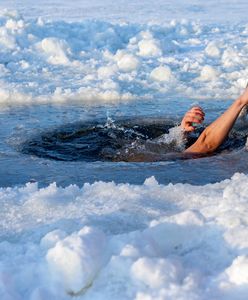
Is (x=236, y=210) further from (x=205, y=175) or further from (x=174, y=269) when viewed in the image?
(x=205, y=175)

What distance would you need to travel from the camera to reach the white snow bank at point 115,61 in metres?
7.97

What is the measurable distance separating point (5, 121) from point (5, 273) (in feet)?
13.9

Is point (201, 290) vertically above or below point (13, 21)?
below

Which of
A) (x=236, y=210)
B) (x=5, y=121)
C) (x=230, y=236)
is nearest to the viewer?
(x=230, y=236)

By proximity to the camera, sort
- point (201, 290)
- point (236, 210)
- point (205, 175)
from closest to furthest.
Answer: point (201, 290), point (236, 210), point (205, 175)

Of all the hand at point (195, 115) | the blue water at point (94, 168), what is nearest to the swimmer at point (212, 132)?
the hand at point (195, 115)

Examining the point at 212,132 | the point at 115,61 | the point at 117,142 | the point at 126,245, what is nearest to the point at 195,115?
the point at 212,132

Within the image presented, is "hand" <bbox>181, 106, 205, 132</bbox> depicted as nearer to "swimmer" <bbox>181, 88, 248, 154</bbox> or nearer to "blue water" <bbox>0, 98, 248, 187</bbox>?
"swimmer" <bbox>181, 88, 248, 154</bbox>

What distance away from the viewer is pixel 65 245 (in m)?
2.38

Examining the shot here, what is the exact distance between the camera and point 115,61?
32.9ft

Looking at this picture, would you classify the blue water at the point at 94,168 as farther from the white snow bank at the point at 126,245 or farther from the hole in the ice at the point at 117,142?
the white snow bank at the point at 126,245

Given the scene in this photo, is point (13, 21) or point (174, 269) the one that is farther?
point (13, 21)

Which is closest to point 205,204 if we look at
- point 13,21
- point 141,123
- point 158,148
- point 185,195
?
point 185,195

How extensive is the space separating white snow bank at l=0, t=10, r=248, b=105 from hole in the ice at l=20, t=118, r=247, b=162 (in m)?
1.38
